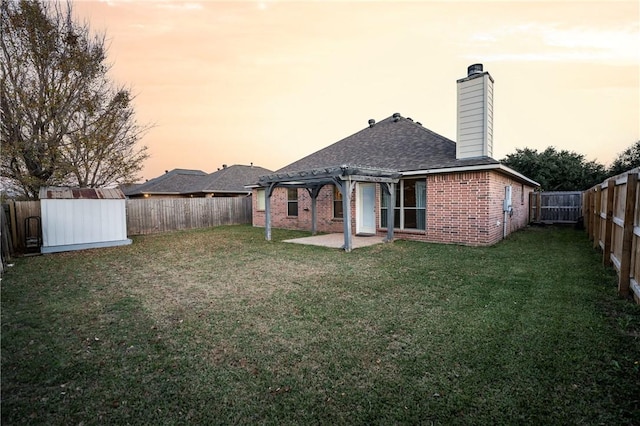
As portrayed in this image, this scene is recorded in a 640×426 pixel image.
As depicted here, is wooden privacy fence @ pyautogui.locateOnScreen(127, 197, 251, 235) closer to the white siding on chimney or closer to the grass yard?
the grass yard

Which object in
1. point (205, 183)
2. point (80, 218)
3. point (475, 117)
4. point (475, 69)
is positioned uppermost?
point (475, 69)

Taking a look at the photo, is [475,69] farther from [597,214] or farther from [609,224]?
[609,224]

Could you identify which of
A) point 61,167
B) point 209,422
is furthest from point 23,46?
point 209,422

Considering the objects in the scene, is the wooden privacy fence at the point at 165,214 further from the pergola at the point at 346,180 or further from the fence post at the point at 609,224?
the fence post at the point at 609,224

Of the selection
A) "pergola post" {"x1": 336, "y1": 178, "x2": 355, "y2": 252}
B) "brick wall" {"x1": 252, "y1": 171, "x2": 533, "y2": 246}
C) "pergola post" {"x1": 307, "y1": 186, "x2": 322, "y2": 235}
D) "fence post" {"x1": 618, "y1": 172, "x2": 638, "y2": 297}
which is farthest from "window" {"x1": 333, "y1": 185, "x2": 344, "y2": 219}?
"fence post" {"x1": 618, "y1": 172, "x2": 638, "y2": 297}

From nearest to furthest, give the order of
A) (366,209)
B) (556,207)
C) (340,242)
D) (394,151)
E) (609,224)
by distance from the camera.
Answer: (609,224) < (340,242) < (366,209) < (394,151) < (556,207)

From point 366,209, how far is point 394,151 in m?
2.70

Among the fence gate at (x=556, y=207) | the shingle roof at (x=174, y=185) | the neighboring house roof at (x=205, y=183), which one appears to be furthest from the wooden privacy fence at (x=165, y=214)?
the fence gate at (x=556, y=207)

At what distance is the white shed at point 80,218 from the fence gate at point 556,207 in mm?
20242

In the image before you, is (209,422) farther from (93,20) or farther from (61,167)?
(93,20)

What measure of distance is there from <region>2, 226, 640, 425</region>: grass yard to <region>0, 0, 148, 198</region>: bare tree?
820 cm

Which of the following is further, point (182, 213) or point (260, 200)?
point (260, 200)

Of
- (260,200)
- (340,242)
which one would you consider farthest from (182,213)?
(340,242)

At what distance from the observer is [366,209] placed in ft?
38.7
